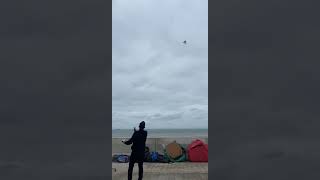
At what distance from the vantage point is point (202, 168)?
14.2 meters

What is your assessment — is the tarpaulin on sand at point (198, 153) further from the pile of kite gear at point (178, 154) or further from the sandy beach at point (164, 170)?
the sandy beach at point (164, 170)

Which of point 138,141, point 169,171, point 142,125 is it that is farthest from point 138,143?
point 169,171

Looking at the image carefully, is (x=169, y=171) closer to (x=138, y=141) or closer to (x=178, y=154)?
(x=138, y=141)

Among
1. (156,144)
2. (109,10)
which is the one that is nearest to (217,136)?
(109,10)

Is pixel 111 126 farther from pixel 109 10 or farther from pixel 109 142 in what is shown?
pixel 109 10

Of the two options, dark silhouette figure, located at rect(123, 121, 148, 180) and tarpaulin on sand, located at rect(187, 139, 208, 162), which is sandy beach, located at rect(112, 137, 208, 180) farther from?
dark silhouette figure, located at rect(123, 121, 148, 180)

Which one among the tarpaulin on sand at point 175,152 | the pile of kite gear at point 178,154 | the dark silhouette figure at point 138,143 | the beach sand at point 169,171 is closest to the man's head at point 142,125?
the dark silhouette figure at point 138,143

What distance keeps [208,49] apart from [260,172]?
1.89 metres

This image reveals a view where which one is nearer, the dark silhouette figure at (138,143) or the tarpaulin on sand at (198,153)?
the dark silhouette figure at (138,143)

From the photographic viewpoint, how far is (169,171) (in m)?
13.4

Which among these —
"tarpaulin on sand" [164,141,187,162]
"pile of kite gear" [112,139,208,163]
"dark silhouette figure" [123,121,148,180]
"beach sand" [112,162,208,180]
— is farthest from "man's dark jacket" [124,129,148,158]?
"tarpaulin on sand" [164,141,187,162]

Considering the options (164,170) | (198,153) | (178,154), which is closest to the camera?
(164,170)

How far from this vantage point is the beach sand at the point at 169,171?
476 inches

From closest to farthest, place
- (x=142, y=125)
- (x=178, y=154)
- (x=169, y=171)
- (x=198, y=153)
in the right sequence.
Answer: (x=142, y=125) < (x=169, y=171) < (x=198, y=153) < (x=178, y=154)
